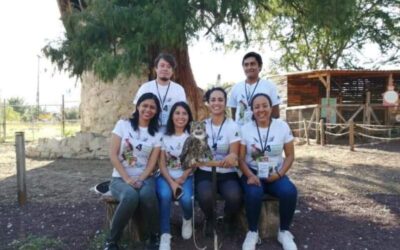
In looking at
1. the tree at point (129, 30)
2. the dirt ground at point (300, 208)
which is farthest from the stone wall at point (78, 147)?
the tree at point (129, 30)

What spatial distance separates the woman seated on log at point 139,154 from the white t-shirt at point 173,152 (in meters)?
0.08

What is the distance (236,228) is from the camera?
450 cm

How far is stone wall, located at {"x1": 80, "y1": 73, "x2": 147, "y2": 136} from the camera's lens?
424 inches

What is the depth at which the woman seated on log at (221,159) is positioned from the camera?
408 centimetres

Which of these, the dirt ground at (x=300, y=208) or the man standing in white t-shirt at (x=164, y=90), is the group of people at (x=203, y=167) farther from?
the dirt ground at (x=300, y=208)

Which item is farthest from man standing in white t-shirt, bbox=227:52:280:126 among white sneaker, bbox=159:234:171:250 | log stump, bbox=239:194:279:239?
white sneaker, bbox=159:234:171:250

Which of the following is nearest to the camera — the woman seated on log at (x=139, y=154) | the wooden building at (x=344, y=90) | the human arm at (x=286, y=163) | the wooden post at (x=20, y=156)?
the woman seated on log at (x=139, y=154)

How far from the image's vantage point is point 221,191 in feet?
13.6

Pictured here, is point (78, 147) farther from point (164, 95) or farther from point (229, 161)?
point (229, 161)

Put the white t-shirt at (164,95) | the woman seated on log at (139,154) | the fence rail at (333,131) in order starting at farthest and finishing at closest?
the fence rail at (333,131), the white t-shirt at (164,95), the woman seated on log at (139,154)

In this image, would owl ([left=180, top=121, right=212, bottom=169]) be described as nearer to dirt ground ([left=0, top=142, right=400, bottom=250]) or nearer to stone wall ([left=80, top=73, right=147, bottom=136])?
dirt ground ([left=0, top=142, right=400, bottom=250])

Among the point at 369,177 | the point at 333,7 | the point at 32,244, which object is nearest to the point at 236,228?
the point at 32,244

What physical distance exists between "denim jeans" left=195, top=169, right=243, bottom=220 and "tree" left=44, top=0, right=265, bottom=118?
74.8 inches

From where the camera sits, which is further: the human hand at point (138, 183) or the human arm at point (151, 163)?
the human arm at point (151, 163)
